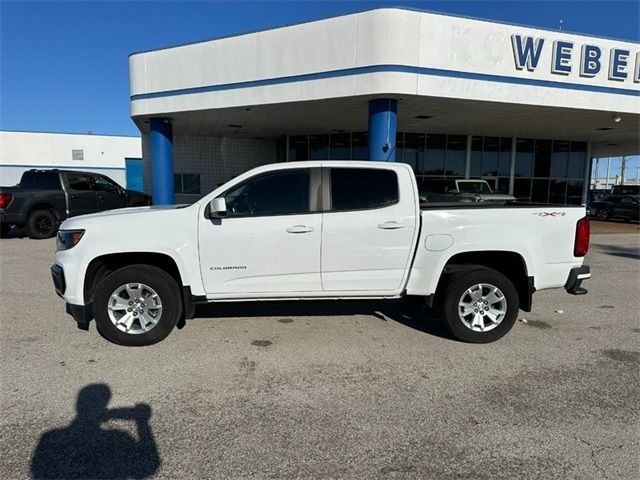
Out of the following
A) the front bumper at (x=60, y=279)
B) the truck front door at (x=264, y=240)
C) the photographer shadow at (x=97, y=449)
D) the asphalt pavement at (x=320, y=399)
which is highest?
the truck front door at (x=264, y=240)

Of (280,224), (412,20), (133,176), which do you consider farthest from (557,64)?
(133,176)

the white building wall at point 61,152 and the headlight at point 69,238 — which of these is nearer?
the headlight at point 69,238

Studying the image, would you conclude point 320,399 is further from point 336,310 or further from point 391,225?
point 336,310

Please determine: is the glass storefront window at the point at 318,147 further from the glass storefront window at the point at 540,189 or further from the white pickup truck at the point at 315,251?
the white pickup truck at the point at 315,251

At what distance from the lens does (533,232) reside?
15.0 ft

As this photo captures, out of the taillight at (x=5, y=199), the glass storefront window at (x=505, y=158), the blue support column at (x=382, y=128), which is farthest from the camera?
the glass storefront window at (x=505, y=158)

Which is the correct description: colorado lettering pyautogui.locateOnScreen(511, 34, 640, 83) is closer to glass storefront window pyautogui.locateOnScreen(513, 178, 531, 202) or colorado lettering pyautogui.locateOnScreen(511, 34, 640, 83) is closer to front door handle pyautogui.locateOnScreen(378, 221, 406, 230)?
glass storefront window pyautogui.locateOnScreen(513, 178, 531, 202)

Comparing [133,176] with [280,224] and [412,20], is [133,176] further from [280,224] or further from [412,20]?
[280,224]

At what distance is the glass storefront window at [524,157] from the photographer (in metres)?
22.6

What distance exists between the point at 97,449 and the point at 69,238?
95.1 inches

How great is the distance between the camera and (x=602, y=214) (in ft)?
79.6

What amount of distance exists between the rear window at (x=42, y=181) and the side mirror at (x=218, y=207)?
411 inches

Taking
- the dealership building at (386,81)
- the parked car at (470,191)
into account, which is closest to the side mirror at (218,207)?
the dealership building at (386,81)

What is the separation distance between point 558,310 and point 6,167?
141ft
